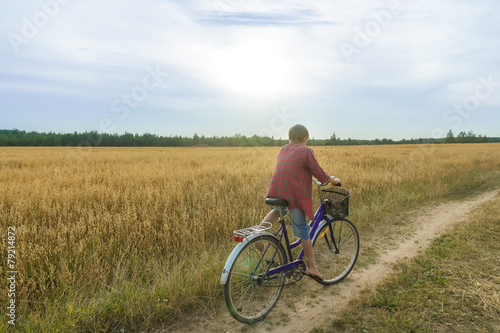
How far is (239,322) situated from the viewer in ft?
11.0

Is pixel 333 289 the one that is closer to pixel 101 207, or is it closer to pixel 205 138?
pixel 101 207

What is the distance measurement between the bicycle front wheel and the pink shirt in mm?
1106

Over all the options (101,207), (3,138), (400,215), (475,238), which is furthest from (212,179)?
(3,138)

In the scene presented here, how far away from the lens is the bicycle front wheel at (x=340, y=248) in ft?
14.5

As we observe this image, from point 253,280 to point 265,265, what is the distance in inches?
9.2

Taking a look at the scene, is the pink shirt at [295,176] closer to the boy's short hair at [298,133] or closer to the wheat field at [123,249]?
the boy's short hair at [298,133]

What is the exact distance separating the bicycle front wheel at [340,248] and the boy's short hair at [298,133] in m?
1.56

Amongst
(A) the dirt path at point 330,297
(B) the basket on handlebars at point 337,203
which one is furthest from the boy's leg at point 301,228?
(A) the dirt path at point 330,297

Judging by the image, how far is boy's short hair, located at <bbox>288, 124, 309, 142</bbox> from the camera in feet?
11.7

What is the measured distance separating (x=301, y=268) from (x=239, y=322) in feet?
3.52

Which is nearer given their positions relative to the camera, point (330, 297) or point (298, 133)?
point (298, 133)

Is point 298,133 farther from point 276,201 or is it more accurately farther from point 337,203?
point 337,203

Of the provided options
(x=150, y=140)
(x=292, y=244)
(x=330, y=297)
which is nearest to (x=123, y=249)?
(x=292, y=244)

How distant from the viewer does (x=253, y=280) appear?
344 cm
